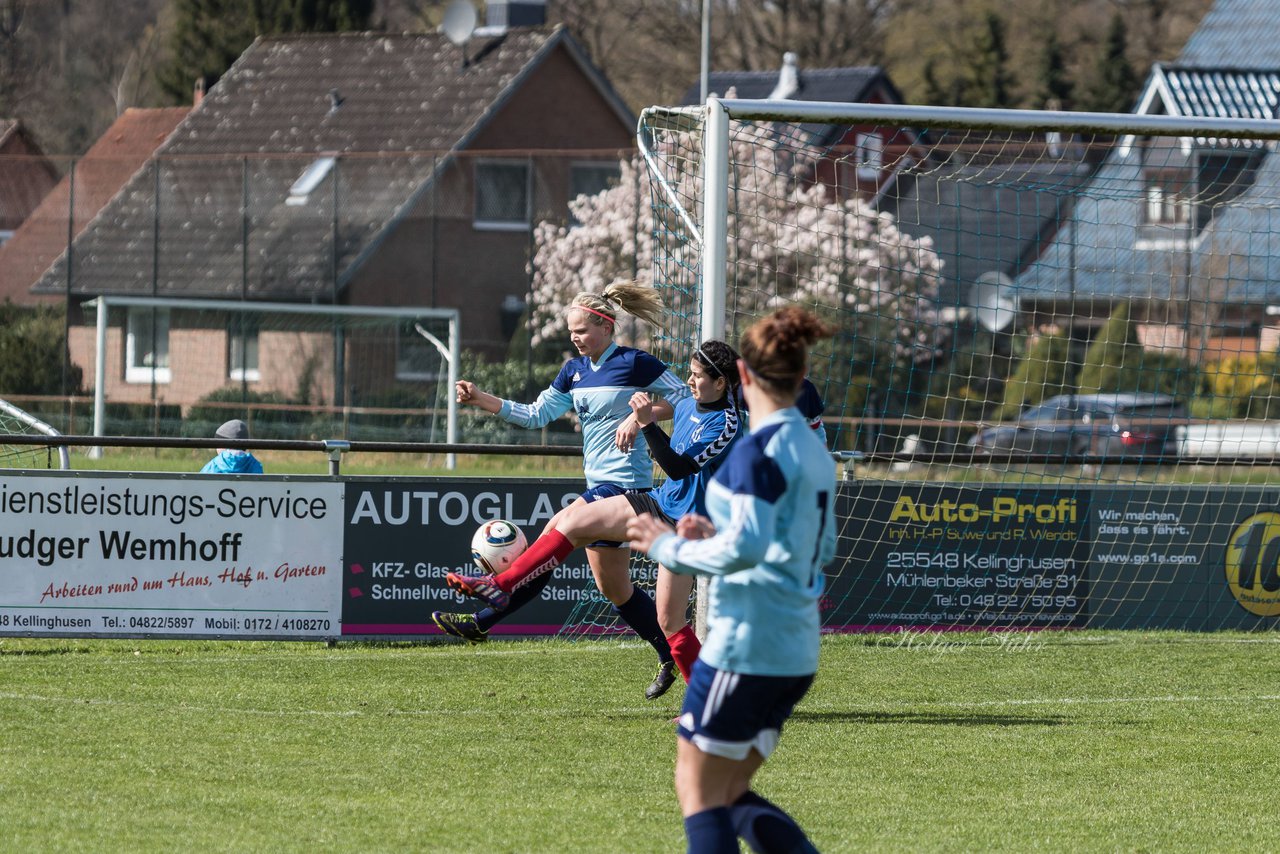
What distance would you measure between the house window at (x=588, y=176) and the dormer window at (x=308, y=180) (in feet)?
16.4

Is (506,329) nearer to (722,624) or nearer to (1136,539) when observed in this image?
(1136,539)

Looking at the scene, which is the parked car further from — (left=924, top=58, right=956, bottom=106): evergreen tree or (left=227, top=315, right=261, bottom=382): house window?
(left=924, top=58, right=956, bottom=106): evergreen tree

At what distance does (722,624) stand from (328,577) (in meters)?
6.73

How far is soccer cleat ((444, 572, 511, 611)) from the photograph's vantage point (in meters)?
7.91

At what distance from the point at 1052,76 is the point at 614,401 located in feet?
170

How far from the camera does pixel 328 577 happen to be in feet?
35.8

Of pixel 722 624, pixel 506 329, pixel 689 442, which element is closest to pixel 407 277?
pixel 506 329

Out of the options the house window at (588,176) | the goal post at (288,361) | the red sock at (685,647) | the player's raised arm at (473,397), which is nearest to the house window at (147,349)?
the goal post at (288,361)

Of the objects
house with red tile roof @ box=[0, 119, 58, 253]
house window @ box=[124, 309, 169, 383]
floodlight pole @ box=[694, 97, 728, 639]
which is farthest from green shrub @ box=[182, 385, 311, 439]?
floodlight pole @ box=[694, 97, 728, 639]

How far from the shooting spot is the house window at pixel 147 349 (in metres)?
31.1

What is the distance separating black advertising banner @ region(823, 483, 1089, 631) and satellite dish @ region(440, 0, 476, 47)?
97.5 ft

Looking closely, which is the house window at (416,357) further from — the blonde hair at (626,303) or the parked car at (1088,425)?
the blonde hair at (626,303)

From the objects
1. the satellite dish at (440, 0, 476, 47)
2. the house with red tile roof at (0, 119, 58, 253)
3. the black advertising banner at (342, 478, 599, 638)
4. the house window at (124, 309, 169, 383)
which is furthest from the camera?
the satellite dish at (440, 0, 476, 47)

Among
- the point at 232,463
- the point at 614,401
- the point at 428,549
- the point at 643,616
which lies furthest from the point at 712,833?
the point at 232,463
